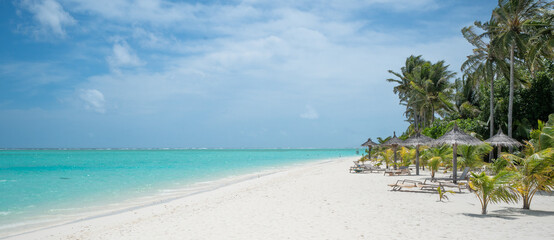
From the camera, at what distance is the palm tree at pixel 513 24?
58.0ft

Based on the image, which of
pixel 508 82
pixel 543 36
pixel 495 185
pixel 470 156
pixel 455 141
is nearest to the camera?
pixel 495 185

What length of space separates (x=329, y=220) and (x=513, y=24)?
695 inches

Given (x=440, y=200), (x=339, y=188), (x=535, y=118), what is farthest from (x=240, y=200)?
(x=535, y=118)

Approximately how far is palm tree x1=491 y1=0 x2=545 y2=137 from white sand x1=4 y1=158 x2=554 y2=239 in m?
11.2

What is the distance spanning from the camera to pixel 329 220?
6988 millimetres

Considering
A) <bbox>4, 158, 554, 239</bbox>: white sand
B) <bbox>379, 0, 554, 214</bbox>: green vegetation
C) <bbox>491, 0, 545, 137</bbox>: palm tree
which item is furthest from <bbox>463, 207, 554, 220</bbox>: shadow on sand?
<bbox>491, 0, 545, 137</bbox>: palm tree

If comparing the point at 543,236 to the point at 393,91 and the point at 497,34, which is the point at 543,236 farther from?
the point at 393,91

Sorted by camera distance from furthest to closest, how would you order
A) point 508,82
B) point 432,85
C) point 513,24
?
point 432,85 < point 508,82 < point 513,24

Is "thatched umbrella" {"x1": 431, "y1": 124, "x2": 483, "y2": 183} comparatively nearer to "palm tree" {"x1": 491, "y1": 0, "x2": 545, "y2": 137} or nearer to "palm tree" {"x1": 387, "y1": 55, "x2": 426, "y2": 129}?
"palm tree" {"x1": 491, "y1": 0, "x2": 545, "y2": 137}

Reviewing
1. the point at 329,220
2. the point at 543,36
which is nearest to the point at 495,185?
the point at 329,220

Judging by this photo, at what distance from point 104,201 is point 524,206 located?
1292cm

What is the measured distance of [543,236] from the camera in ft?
17.9

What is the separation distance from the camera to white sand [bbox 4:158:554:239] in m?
5.96

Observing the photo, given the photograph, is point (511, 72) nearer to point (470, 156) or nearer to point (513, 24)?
point (513, 24)
